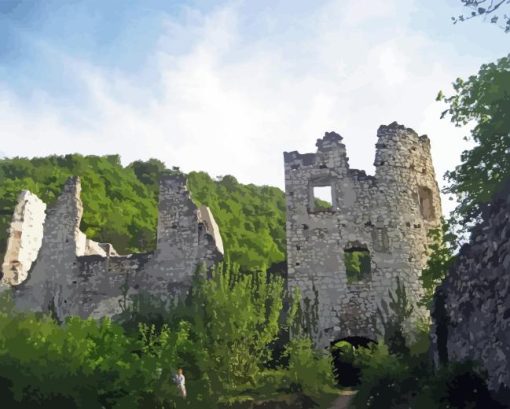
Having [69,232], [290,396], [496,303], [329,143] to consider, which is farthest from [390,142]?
[496,303]

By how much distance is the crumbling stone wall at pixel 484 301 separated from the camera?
693 centimetres

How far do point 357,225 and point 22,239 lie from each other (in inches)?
492

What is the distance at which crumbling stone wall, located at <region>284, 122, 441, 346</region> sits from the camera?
701 inches

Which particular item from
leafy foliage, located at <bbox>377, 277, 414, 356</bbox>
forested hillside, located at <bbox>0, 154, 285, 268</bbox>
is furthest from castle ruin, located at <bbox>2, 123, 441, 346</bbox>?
forested hillside, located at <bbox>0, 154, 285, 268</bbox>

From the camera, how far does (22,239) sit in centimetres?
2208

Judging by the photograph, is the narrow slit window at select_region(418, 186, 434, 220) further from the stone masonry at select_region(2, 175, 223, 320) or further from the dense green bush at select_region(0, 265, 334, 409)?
the stone masonry at select_region(2, 175, 223, 320)

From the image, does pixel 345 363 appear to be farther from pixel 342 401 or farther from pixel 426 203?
pixel 426 203

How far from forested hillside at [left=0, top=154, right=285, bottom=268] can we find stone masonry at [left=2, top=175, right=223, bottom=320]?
501 inches

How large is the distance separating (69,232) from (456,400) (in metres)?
15.9

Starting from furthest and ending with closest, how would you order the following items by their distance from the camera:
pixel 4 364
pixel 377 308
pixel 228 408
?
pixel 377 308 < pixel 228 408 < pixel 4 364

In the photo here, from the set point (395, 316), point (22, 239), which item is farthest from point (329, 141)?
point (22, 239)

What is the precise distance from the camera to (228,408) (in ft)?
41.9

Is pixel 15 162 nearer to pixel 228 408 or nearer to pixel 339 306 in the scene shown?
pixel 339 306

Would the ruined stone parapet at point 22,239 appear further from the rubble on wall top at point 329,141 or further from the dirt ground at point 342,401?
the dirt ground at point 342,401
